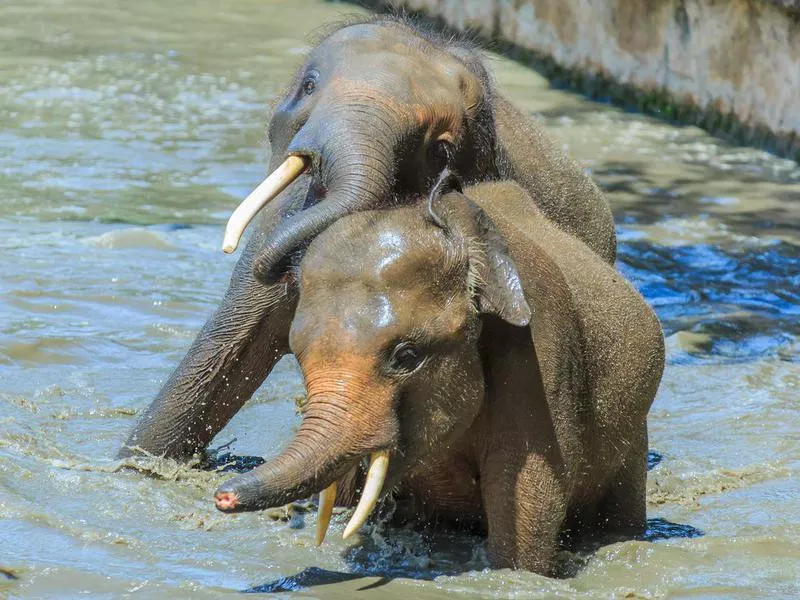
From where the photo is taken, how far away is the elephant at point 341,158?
17.5 feet

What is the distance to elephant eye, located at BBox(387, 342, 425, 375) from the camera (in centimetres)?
437

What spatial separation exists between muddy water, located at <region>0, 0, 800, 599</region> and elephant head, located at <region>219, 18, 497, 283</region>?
3.45ft

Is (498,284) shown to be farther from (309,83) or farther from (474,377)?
(309,83)

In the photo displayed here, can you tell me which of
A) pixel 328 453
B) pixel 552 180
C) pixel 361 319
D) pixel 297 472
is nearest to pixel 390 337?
pixel 361 319

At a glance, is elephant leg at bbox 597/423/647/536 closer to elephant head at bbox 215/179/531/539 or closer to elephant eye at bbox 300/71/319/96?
elephant head at bbox 215/179/531/539

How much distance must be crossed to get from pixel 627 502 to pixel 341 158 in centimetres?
154

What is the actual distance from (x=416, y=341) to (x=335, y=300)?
0.80 ft

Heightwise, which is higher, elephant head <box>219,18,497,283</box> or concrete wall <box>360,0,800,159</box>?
elephant head <box>219,18,497,283</box>

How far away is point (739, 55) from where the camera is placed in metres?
12.6

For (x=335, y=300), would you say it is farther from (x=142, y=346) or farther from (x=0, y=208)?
(x=0, y=208)

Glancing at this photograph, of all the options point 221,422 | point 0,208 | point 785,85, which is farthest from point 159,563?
point 785,85

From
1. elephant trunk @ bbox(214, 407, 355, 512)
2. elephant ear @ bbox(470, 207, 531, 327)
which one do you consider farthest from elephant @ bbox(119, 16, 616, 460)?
elephant trunk @ bbox(214, 407, 355, 512)

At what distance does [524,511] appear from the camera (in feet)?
16.0

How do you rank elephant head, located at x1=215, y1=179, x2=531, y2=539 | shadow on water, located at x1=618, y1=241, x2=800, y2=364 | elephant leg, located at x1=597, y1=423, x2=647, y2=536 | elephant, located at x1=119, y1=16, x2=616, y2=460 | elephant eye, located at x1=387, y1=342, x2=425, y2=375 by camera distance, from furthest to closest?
shadow on water, located at x1=618, y1=241, x2=800, y2=364
elephant leg, located at x1=597, y1=423, x2=647, y2=536
elephant, located at x1=119, y1=16, x2=616, y2=460
elephant eye, located at x1=387, y1=342, x2=425, y2=375
elephant head, located at x1=215, y1=179, x2=531, y2=539
